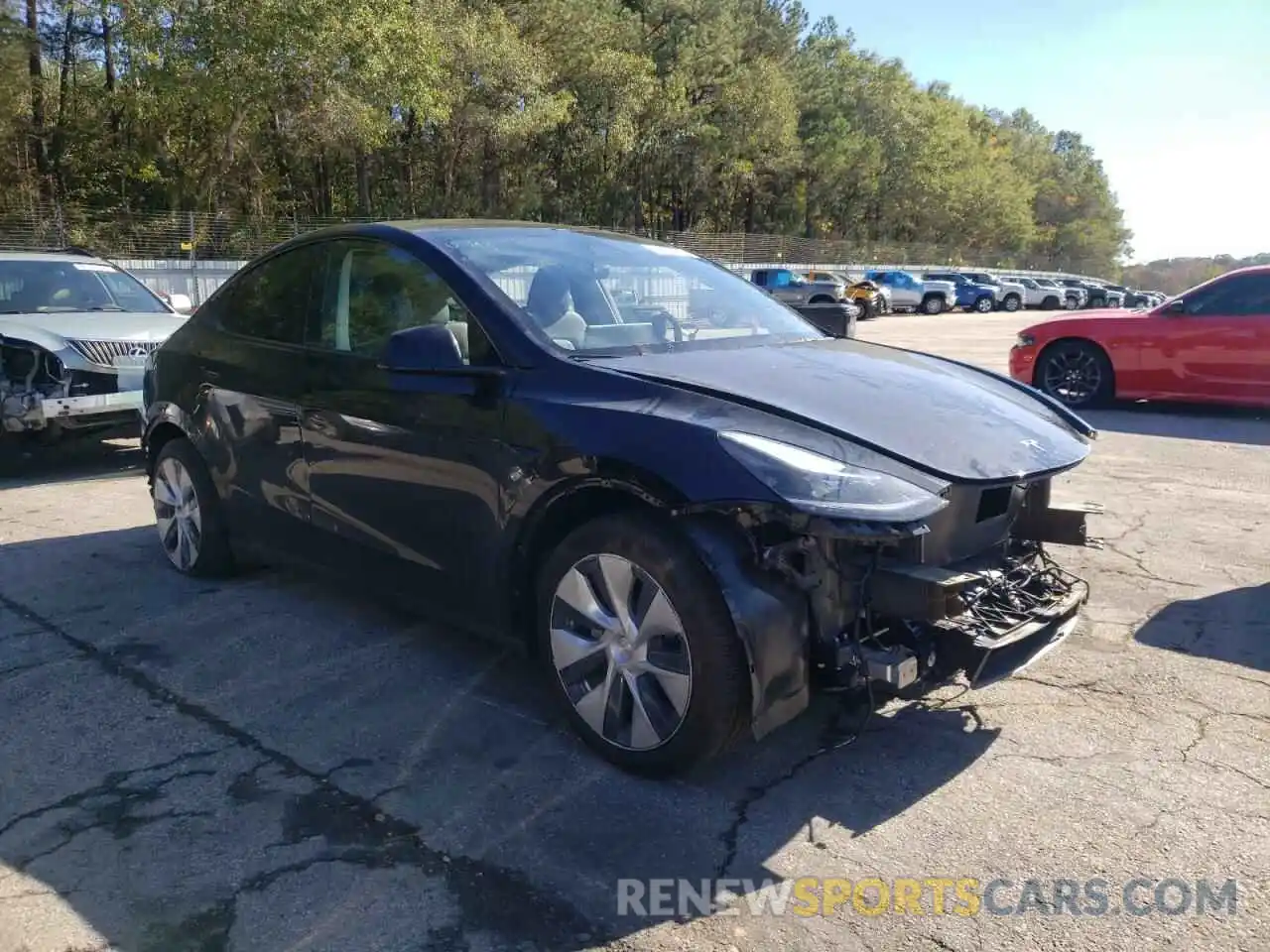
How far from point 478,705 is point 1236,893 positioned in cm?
235

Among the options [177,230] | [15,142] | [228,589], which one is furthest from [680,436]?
[15,142]

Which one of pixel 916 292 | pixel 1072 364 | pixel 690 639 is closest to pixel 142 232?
pixel 1072 364

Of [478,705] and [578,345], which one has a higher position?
[578,345]

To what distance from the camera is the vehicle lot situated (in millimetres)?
2451

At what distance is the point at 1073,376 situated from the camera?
10688 millimetres

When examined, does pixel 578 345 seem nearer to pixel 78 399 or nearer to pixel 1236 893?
pixel 1236 893

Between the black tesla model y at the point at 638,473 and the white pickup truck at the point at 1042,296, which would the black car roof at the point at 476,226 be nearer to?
the black tesla model y at the point at 638,473

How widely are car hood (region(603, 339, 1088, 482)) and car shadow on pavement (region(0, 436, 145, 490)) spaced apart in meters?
6.03

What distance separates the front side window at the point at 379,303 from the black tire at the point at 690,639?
2.78 ft

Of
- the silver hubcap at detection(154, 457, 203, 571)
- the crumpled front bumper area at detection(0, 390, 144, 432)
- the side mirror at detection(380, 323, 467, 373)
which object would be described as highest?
the side mirror at detection(380, 323, 467, 373)

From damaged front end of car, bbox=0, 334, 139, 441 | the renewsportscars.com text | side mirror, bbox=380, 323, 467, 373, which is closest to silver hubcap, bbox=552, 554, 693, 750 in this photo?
the renewsportscars.com text

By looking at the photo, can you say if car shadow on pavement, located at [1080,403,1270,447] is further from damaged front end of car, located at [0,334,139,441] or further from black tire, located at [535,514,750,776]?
damaged front end of car, located at [0,334,139,441]

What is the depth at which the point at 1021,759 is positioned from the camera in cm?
321

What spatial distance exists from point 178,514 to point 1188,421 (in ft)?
30.1
